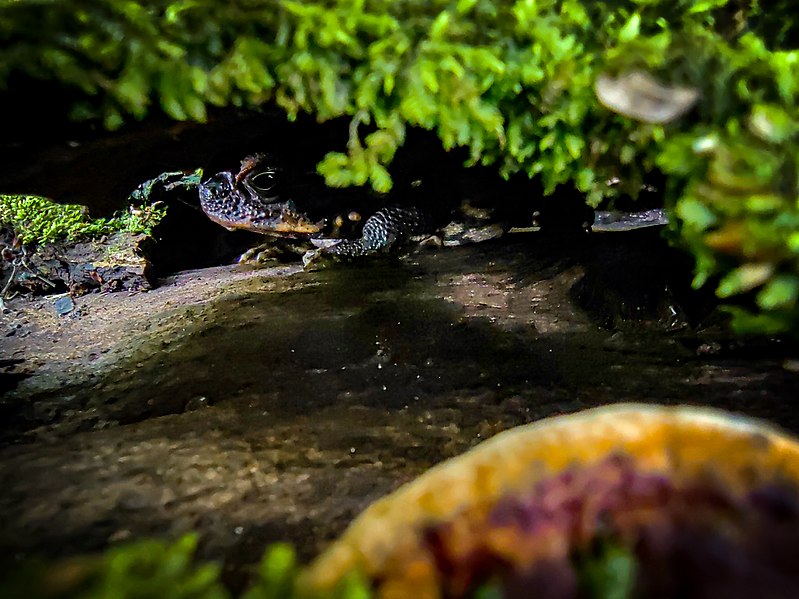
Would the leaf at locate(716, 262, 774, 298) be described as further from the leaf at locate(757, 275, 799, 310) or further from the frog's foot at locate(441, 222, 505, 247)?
the frog's foot at locate(441, 222, 505, 247)

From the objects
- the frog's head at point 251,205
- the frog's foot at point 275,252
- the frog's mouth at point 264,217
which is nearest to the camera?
the frog's head at point 251,205

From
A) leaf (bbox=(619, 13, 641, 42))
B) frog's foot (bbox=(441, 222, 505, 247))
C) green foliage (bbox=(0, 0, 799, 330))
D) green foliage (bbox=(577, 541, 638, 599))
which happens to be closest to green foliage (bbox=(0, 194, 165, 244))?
frog's foot (bbox=(441, 222, 505, 247))

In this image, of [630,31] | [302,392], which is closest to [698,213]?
[630,31]

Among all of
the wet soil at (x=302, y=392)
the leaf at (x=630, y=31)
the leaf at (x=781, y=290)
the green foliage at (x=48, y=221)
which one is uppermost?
the leaf at (x=630, y=31)

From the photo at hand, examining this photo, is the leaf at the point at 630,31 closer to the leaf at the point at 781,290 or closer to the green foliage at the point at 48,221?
the leaf at the point at 781,290

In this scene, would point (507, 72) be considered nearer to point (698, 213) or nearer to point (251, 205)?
point (698, 213)

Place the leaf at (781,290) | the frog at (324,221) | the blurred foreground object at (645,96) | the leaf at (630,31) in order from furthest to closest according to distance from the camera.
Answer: the frog at (324,221) < the leaf at (630,31) < the blurred foreground object at (645,96) < the leaf at (781,290)

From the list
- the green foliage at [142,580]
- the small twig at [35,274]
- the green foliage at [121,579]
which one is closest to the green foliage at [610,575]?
the green foliage at [142,580]
